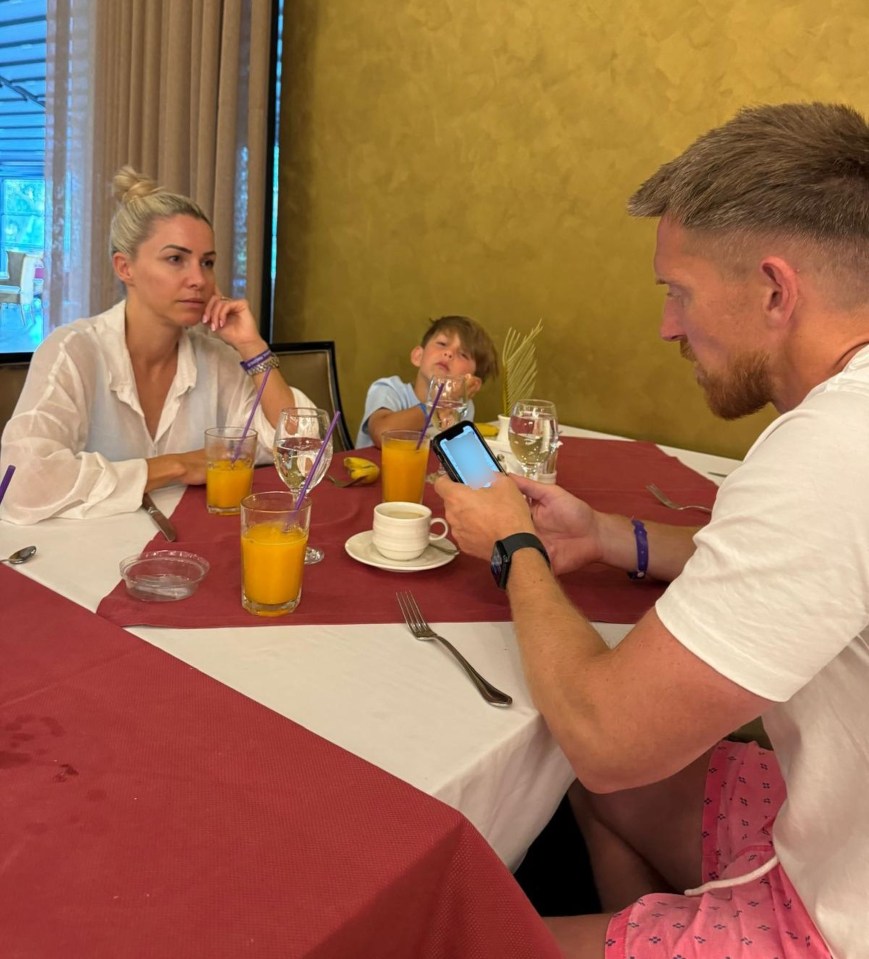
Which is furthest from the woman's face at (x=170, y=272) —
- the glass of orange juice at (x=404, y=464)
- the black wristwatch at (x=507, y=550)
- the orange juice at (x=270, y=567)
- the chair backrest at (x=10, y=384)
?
the black wristwatch at (x=507, y=550)

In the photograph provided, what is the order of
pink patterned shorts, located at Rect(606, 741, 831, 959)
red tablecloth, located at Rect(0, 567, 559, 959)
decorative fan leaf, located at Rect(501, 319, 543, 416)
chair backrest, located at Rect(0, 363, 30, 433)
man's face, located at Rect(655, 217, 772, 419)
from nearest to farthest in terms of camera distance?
red tablecloth, located at Rect(0, 567, 559, 959), pink patterned shorts, located at Rect(606, 741, 831, 959), man's face, located at Rect(655, 217, 772, 419), chair backrest, located at Rect(0, 363, 30, 433), decorative fan leaf, located at Rect(501, 319, 543, 416)

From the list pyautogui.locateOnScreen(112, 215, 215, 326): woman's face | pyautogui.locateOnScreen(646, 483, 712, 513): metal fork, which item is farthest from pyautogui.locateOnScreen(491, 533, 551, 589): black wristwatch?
pyautogui.locateOnScreen(112, 215, 215, 326): woman's face

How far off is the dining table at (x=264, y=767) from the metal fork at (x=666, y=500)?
589 mm

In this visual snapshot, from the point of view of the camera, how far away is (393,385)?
2.64 meters

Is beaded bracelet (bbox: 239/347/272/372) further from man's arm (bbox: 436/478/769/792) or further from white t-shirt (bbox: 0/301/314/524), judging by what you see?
man's arm (bbox: 436/478/769/792)

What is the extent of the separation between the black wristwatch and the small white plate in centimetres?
17

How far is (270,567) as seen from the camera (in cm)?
108

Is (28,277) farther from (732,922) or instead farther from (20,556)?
(732,922)

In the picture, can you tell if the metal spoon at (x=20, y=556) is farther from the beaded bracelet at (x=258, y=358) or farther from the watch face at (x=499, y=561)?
the beaded bracelet at (x=258, y=358)

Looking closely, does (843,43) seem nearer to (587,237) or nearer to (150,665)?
(587,237)

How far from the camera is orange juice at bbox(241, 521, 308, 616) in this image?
108 centimetres

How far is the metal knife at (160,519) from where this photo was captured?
1.33 metres

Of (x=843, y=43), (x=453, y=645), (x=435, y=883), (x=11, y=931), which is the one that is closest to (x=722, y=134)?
(x=453, y=645)

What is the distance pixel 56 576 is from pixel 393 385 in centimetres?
160
